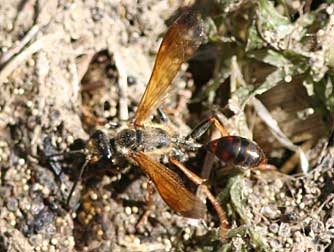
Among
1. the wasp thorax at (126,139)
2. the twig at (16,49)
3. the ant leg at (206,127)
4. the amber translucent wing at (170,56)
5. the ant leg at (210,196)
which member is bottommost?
the ant leg at (210,196)

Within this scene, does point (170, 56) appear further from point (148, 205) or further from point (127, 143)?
point (148, 205)

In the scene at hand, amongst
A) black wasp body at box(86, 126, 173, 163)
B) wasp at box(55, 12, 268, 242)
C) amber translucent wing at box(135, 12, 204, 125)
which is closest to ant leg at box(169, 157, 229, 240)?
wasp at box(55, 12, 268, 242)

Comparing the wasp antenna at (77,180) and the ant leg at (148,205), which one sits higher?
the wasp antenna at (77,180)

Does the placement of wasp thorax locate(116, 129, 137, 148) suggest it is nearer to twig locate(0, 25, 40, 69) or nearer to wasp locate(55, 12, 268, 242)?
wasp locate(55, 12, 268, 242)

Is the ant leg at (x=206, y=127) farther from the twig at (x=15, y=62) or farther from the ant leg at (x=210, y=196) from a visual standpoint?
the twig at (x=15, y=62)

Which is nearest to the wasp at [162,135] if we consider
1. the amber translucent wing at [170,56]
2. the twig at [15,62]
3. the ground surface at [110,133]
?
the amber translucent wing at [170,56]

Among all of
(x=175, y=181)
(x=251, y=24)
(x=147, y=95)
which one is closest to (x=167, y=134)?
(x=147, y=95)
